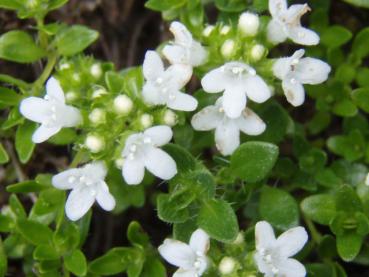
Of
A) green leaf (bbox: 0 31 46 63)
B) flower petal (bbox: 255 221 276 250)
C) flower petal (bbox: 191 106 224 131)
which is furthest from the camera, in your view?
green leaf (bbox: 0 31 46 63)

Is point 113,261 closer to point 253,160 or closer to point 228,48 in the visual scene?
point 253,160

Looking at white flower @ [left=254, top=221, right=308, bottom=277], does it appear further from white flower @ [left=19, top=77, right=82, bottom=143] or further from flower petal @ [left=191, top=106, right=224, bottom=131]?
white flower @ [left=19, top=77, right=82, bottom=143]

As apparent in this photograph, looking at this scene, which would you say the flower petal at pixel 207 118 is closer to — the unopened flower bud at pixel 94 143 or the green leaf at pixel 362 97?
the unopened flower bud at pixel 94 143

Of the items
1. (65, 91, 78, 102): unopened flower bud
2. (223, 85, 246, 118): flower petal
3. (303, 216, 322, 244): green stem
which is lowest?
(303, 216, 322, 244): green stem

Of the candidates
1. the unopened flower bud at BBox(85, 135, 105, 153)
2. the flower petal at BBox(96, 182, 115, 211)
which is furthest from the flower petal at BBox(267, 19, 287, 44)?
the flower petal at BBox(96, 182, 115, 211)

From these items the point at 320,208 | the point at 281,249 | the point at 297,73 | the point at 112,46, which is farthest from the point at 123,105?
the point at 112,46

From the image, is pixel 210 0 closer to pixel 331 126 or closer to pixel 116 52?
pixel 116 52

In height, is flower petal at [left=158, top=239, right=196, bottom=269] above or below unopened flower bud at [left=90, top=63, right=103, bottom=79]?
below
